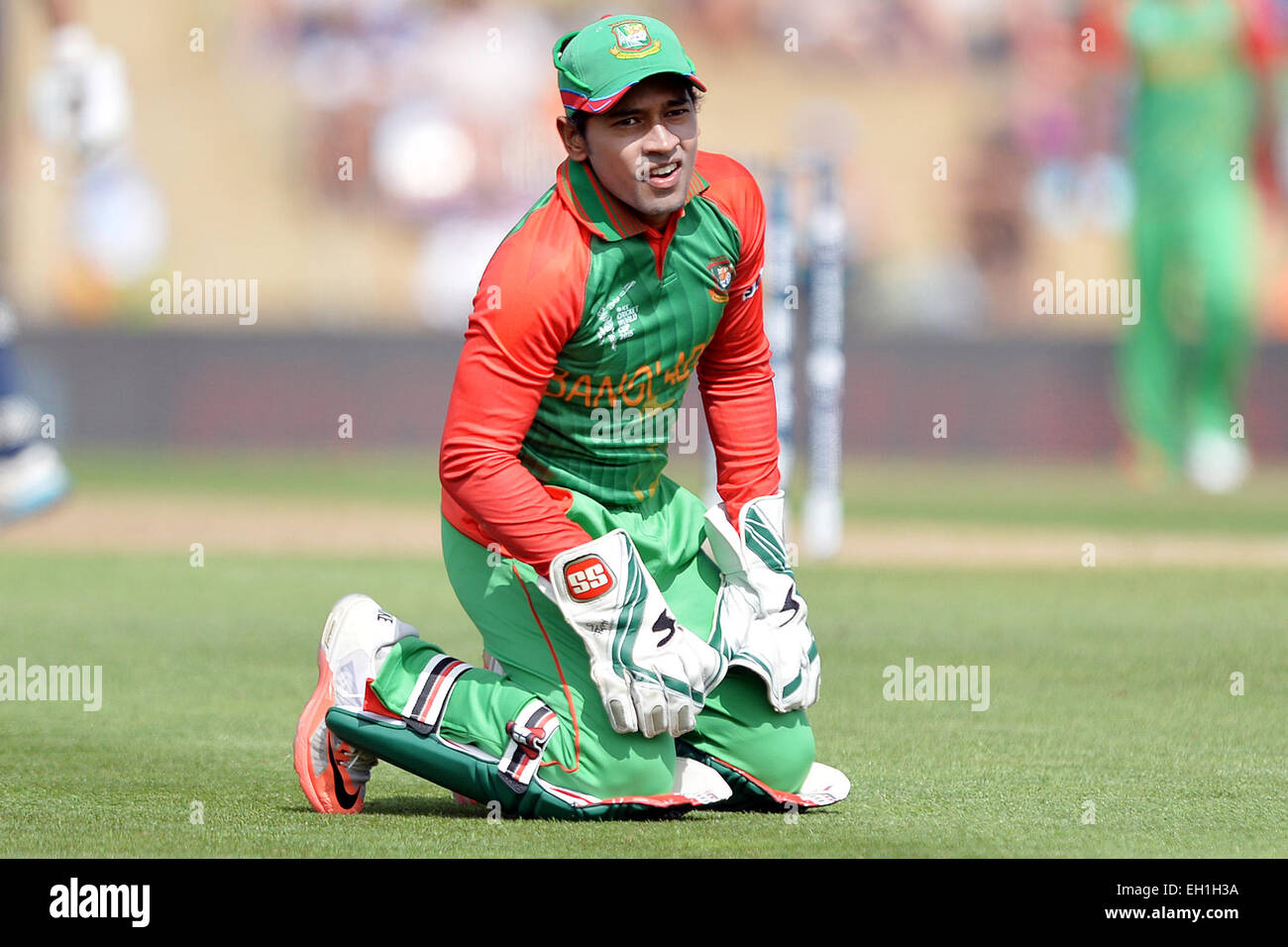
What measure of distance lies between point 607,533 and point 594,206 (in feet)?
2.59

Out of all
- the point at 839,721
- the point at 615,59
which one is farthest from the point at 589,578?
the point at 839,721

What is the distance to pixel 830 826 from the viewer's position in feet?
15.9

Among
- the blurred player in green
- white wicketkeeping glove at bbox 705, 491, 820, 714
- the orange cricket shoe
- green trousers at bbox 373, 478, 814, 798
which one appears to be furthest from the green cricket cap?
the blurred player in green

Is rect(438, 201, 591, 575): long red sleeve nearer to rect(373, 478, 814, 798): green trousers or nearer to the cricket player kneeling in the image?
the cricket player kneeling

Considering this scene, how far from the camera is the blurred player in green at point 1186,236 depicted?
18.3 metres

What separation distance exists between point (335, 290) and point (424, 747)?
Answer: 67.7 feet

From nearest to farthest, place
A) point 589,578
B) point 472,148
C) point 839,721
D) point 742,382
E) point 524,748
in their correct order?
1. point 589,578
2. point 524,748
3. point 742,382
4. point 839,721
5. point 472,148

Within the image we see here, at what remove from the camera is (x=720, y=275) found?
5129mm

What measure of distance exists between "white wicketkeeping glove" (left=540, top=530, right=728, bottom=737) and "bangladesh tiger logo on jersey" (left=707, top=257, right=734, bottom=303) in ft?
2.26

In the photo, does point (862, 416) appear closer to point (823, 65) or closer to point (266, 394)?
point (823, 65)

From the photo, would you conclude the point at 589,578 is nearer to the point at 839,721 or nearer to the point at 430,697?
the point at 430,697

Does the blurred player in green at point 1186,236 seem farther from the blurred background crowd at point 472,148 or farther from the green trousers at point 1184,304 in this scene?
the blurred background crowd at point 472,148

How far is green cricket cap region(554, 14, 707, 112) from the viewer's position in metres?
4.74
